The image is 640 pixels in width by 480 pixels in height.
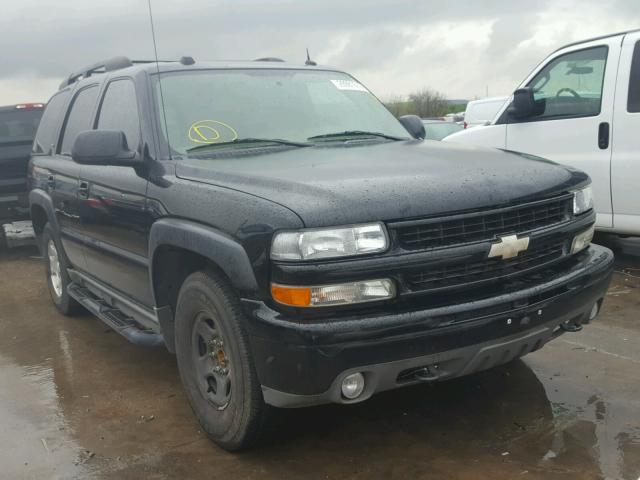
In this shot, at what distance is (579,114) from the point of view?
6574 millimetres

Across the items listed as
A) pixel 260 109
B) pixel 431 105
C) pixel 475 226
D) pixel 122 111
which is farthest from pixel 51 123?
pixel 431 105

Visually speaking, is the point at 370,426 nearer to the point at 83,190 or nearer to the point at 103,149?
the point at 103,149

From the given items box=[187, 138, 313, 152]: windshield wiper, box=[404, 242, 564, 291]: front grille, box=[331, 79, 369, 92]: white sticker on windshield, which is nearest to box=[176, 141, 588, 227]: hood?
box=[187, 138, 313, 152]: windshield wiper

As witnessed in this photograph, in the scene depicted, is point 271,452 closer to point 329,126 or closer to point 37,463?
point 37,463

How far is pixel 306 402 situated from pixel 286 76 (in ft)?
7.71

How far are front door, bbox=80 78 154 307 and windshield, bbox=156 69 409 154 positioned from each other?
28 cm

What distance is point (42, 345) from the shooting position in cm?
548

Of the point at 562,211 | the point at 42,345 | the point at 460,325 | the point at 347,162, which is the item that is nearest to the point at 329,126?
the point at 347,162

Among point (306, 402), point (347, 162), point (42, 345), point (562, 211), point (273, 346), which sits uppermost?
point (347, 162)

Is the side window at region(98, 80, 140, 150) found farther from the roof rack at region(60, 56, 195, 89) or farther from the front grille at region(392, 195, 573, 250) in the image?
the front grille at region(392, 195, 573, 250)

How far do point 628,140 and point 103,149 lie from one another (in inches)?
172

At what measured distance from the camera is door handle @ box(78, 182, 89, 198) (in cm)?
473

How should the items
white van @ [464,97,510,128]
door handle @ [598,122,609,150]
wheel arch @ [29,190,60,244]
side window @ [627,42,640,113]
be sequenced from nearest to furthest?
wheel arch @ [29,190,60,244]
side window @ [627,42,640,113]
door handle @ [598,122,609,150]
white van @ [464,97,510,128]

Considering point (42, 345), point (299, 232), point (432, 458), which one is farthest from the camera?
point (42, 345)
